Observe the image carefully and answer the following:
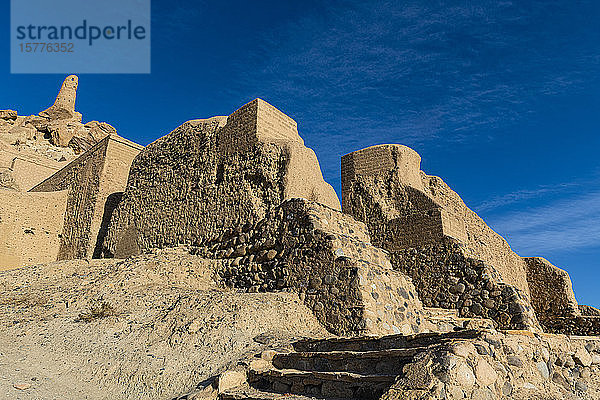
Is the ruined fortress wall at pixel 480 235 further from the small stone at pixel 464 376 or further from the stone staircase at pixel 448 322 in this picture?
the small stone at pixel 464 376

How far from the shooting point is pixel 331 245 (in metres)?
6.84

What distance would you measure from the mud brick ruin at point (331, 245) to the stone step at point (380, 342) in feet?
0.05

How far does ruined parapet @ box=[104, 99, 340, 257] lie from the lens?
32.0 feet

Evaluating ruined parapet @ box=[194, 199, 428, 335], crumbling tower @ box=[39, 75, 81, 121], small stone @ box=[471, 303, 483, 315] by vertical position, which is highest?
crumbling tower @ box=[39, 75, 81, 121]

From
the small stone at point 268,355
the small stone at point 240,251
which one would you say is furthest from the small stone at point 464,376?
the small stone at point 240,251

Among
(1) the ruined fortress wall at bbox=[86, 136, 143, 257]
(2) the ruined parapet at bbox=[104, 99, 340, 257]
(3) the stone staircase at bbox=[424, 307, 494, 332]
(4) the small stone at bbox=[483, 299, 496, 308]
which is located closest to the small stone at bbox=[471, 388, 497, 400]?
(3) the stone staircase at bbox=[424, 307, 494, 332]

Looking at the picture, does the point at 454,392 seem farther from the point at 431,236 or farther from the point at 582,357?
the point at 431,236

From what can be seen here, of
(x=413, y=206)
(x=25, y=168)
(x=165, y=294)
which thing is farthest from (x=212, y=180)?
(x=25, y=168)

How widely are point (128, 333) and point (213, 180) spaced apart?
512cm

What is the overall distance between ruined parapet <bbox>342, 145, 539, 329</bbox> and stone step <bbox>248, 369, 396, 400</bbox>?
5.71 metres

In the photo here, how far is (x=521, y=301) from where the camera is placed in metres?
8.60

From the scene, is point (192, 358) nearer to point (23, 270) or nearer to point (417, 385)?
point (417, 385)

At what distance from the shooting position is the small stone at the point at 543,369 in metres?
3.89

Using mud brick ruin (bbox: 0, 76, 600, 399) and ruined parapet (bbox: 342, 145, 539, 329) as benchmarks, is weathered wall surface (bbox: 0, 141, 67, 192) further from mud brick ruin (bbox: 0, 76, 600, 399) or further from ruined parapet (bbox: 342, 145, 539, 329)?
ruined parapet (bbox: 342, 145, 539, 329)
